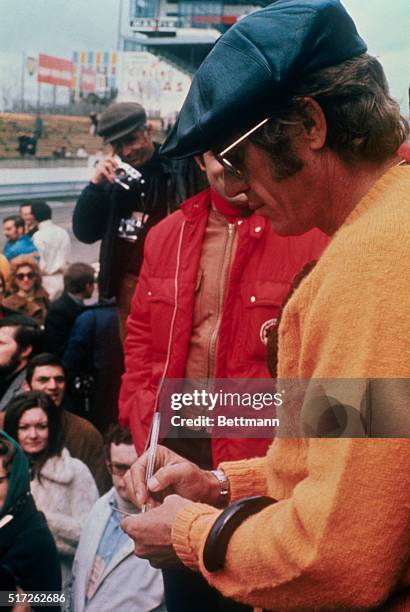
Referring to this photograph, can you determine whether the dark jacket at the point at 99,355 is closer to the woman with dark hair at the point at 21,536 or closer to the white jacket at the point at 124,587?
the woman with dark hair at the point at 21,536

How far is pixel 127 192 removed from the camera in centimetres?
182

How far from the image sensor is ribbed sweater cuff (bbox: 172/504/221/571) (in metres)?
0.87

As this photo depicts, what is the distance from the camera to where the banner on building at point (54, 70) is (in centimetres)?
183

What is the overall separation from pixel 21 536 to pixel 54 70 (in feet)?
3.10

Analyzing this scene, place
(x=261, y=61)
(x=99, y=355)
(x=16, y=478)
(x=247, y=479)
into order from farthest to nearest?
(x=99, y=355)
(x=16, y=478)
(x=247, y=479)
(x=261, y=61)

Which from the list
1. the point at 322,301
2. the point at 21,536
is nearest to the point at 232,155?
the point at 322,301

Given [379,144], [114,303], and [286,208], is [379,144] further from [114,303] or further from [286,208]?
[114,303]

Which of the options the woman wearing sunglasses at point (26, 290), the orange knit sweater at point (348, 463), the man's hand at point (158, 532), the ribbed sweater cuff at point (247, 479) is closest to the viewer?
the orange knit sweater at point (348, 463)

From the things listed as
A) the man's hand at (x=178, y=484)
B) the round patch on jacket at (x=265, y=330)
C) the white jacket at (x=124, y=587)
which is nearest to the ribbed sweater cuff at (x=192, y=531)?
the man's hand at (x=178, y=484)

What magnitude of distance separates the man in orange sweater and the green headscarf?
837 mm

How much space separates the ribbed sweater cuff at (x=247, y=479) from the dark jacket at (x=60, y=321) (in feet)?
3.00

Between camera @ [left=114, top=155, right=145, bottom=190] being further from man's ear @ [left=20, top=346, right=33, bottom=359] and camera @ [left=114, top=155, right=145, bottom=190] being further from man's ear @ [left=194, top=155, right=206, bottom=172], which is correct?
man's ear @ [left=20, top=346, right=33, bottom=359]

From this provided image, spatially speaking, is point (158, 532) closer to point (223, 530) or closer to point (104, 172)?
point (223, 530)

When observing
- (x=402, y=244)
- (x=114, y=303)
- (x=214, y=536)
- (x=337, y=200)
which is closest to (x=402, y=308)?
(x=402, y=244)
